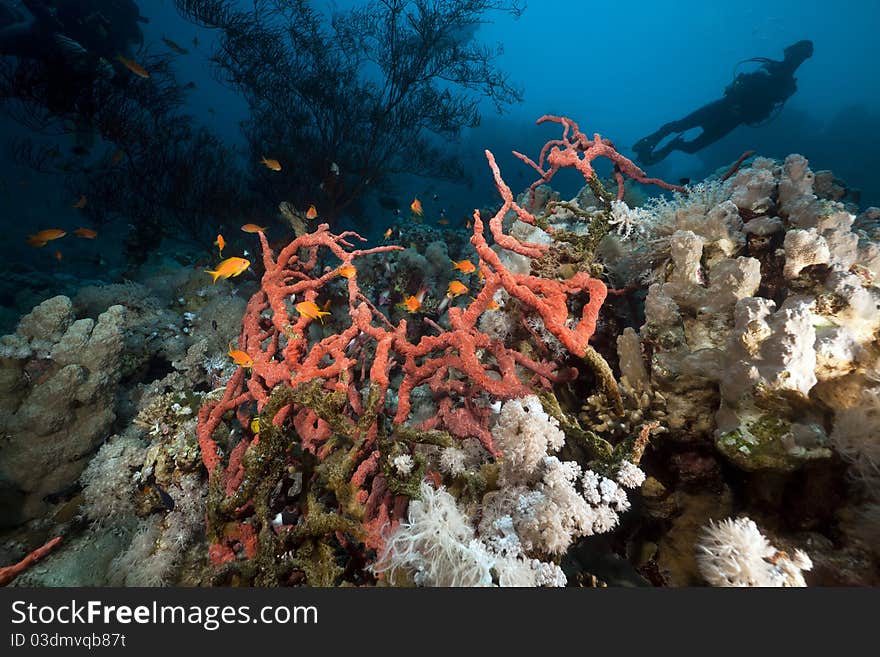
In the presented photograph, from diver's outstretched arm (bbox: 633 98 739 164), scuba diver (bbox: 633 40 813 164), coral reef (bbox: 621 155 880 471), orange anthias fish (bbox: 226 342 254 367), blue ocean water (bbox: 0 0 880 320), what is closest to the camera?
coral reef (bbox: 621 155 880 471)

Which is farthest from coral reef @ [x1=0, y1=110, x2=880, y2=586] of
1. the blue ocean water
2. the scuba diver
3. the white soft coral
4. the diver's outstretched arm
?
the scuba diver

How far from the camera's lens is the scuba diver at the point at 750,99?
54.9ft

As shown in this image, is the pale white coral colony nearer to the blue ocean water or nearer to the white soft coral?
the white soft coral

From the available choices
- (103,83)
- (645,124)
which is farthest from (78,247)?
(645,124)

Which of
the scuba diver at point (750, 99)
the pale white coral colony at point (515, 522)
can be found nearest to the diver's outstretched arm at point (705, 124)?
the scuba diver at point (750, 99)

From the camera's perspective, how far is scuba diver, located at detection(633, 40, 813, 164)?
54.9 feet

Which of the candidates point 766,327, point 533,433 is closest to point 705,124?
point 766,327

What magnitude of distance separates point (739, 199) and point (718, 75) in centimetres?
11850

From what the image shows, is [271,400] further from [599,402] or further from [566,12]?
[566,12]

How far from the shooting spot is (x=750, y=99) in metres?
17.4

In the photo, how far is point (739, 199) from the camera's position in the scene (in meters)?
3.36

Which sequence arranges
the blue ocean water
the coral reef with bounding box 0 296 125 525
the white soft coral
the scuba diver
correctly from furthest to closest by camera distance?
1. the scuba diver
2. the blue ocean water
3. the coral reef with bounding box 0 296 125 525
4. the white soft coral

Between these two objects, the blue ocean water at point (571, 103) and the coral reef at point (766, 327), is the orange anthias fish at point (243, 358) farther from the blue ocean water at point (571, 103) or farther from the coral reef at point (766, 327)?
the blue ocean water at point (571, 103)

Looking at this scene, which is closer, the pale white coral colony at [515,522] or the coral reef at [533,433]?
the pale white coral colony at [515,522]
